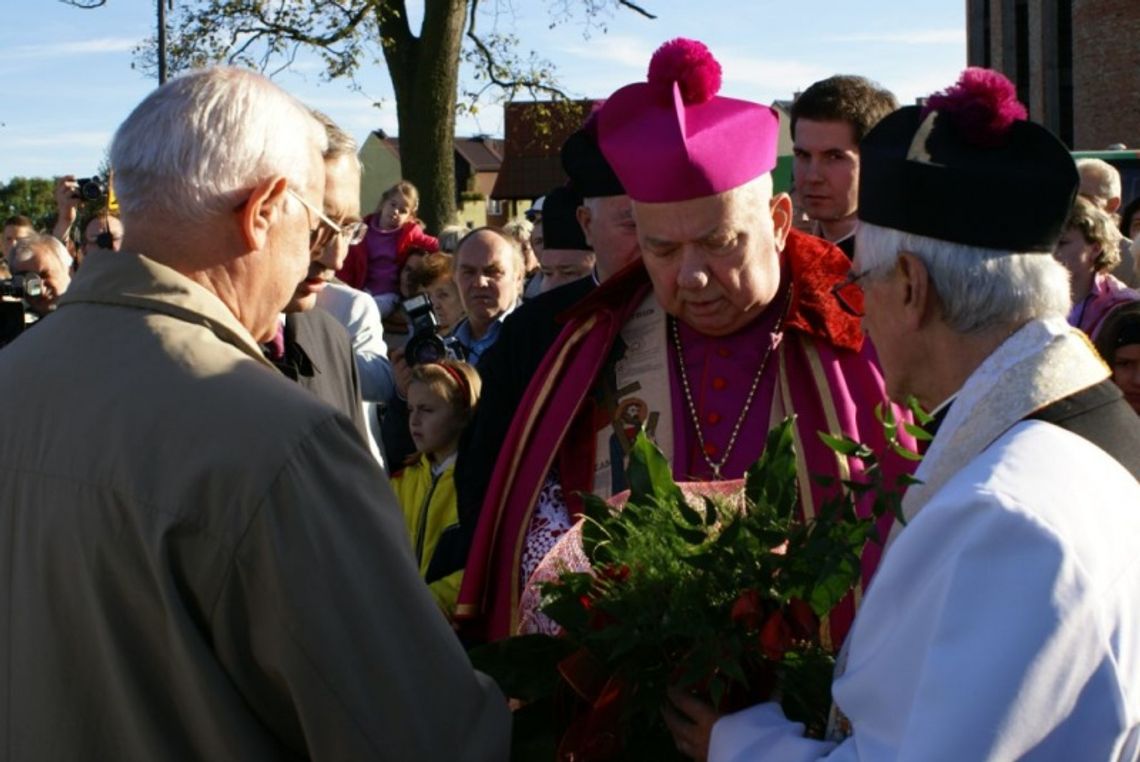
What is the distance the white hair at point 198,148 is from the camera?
222cm

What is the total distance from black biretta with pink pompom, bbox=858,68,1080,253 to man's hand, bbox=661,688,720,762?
2.68ft

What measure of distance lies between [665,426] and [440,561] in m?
1.35

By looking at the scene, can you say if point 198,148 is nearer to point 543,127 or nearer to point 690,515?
point 690,515

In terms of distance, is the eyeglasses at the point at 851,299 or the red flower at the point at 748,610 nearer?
the red flower at the point at 748,610

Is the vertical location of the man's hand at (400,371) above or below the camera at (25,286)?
below

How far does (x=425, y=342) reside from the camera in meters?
6.61

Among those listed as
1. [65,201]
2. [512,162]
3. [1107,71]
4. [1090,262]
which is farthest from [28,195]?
[1090,262]

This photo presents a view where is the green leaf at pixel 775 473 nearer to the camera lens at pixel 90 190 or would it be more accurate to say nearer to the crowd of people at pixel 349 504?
the crowd of people at pixel 349 504

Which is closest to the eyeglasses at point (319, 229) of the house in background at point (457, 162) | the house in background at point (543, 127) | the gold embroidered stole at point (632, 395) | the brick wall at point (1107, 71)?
the gold embroidered stole at point (632, 395)

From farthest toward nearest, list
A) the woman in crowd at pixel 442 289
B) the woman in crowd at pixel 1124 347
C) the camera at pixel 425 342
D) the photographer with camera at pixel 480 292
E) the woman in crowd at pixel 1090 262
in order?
1. the woman in crowd at pixel 442 289
2. the photographer with camera at pixel 480 292
3. the camera at pixel 425 342
4. the woman in crowd at pixel 1090 262
5. the woman in crowd at pixel 1124 347

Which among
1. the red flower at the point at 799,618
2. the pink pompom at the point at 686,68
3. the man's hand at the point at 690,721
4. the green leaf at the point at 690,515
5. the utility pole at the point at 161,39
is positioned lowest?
the man's hand at the point at 690,721

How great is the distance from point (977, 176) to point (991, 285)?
204 mm

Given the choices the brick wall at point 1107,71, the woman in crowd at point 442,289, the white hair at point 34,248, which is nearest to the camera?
the white hair at point 34,248

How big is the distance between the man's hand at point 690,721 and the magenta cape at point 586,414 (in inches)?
40.3
